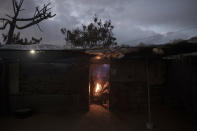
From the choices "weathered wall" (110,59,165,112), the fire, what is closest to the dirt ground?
"weathered wall" (110,59,165,112)

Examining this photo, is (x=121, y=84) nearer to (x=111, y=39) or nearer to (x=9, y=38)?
(x=111, y=39)

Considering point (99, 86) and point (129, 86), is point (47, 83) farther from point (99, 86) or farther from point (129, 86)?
point (129, 86)

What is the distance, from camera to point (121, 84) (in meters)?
7.25

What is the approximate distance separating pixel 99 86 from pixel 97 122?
4127 mm

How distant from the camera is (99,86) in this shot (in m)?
9.80

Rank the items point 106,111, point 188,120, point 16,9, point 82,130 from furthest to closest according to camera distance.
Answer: point 16,9 < point 106,111 < point 188,120 < point 82,130

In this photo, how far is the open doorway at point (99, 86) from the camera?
8846 millimetres

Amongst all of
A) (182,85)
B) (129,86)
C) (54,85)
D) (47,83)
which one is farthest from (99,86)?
(182,85)

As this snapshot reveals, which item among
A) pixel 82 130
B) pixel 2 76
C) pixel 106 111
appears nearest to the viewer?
pixel 82 130

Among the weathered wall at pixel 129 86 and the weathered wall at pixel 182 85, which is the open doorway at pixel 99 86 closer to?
the weathered wall at pixel 129 86

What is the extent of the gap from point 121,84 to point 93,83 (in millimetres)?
2912

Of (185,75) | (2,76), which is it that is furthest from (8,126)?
(185,75)

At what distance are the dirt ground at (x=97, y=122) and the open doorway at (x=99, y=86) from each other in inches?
71.7

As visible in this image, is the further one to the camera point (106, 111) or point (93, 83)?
point (93, 83)
